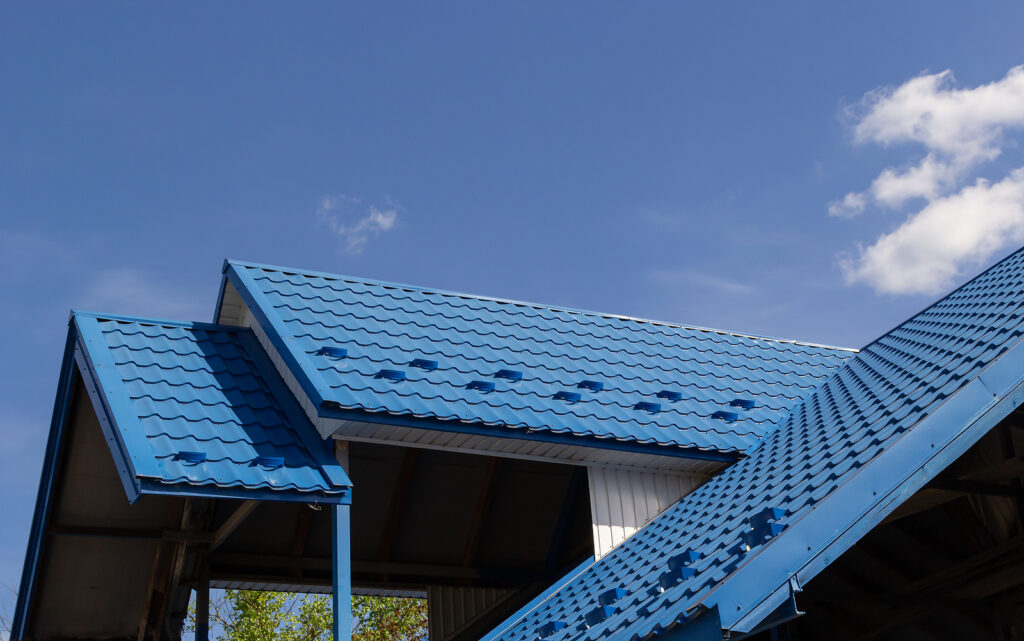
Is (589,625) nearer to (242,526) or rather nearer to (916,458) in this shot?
(916,458)

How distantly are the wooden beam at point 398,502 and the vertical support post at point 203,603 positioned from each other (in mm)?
2199

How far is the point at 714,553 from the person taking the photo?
6.57m

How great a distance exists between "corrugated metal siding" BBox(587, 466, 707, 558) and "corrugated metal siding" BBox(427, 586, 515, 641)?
4.07 metres

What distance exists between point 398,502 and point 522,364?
2796mm

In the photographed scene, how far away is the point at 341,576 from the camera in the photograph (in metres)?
9.11

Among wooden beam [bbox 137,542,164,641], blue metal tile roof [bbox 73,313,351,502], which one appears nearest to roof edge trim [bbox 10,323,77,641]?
blue metal tile roof [bbox 73,313,351,502]

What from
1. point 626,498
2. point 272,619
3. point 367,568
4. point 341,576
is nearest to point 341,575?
point 341,576

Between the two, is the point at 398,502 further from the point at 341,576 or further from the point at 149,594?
the point at 341,576

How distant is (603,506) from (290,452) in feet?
10.6

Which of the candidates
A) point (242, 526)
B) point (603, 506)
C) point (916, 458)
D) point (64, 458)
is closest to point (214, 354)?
point (64, 458)

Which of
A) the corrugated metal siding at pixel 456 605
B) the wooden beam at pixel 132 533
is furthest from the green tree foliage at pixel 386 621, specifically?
the wooden beam at pixel 132 533

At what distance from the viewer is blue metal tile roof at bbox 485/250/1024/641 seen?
560cm

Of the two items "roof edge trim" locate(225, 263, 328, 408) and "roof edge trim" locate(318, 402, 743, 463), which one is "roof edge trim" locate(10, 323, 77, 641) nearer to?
"roof edge trim" locate(225, 263, 328, 408)

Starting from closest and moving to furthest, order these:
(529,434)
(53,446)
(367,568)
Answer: (529,434), (53,446), (367,568)
